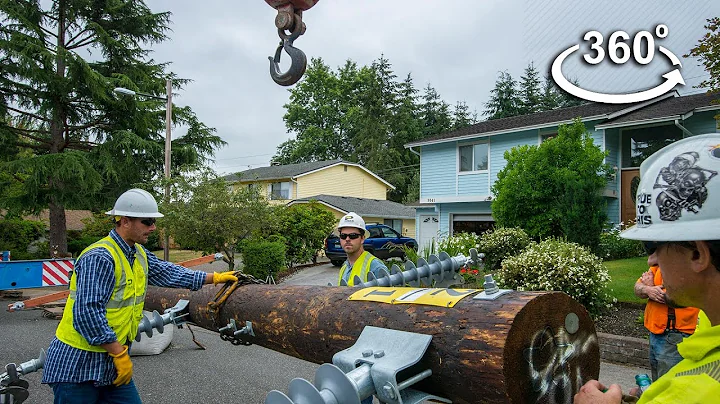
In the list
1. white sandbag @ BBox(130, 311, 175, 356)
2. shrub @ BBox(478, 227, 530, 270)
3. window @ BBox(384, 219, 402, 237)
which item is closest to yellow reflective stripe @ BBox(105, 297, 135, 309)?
white sandbag @ BBox(130, 311, 175, 356)

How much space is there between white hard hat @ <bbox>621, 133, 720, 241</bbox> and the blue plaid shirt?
269cm

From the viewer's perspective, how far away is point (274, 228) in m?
16.8

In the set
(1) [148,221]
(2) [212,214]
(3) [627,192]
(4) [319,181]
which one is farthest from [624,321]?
(4) [319,181]

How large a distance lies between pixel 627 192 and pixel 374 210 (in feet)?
57.8

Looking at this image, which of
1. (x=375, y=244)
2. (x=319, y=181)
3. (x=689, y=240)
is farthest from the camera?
(x=319, y=181)

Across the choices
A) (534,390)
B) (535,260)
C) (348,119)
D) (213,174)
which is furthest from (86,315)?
(348,119)

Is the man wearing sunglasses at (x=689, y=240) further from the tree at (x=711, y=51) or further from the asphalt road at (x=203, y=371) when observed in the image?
the tree at (x=711, y=51)

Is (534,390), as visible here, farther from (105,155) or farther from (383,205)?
(383,205)

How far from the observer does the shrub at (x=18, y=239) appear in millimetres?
19028

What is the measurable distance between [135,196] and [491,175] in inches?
679

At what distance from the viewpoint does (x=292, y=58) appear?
2.94 meters

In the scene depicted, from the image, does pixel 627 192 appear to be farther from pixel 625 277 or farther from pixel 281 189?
pixel 281 189

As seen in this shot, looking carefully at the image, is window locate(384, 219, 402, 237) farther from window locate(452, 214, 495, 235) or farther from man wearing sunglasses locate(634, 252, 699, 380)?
man wearing sunglasses locate(634, 252, 699, 380)

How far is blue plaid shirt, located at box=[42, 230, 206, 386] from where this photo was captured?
2.74m
